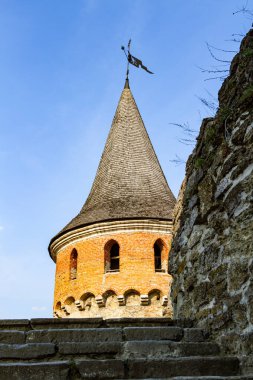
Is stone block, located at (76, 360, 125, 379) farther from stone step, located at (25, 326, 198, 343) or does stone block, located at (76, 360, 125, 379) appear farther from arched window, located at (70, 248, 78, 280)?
arched window, located at (70, 248, 78, 280)

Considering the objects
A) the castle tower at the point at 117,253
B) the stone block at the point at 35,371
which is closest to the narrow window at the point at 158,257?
the castle tower at the point at 117,253

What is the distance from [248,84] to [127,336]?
192 centimetres

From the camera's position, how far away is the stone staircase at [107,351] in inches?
110

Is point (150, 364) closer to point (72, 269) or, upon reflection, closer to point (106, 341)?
point (106, 341)

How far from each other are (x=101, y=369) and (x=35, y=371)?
373 millimetres

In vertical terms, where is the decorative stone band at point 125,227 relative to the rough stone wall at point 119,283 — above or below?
above

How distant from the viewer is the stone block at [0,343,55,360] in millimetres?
3000

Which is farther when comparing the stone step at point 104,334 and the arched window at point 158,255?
the arched window at point 158,255

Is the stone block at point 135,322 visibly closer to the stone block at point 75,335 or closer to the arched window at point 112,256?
the stone block at point 75,335

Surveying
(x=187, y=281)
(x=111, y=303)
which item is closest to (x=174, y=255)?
(x=187, y=281)

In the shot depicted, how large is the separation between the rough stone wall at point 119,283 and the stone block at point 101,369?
1299 centimetres

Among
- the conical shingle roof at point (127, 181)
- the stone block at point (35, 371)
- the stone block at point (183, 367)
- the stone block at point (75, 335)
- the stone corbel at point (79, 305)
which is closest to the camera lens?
the stone block at point (35, 371)

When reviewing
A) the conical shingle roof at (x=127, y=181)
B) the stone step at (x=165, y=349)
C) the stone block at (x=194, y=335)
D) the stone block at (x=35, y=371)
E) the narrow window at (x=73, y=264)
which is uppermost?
the conical shingle roof at (x=127, y=181)

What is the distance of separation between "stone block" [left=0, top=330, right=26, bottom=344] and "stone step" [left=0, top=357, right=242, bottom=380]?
16.8 inches
